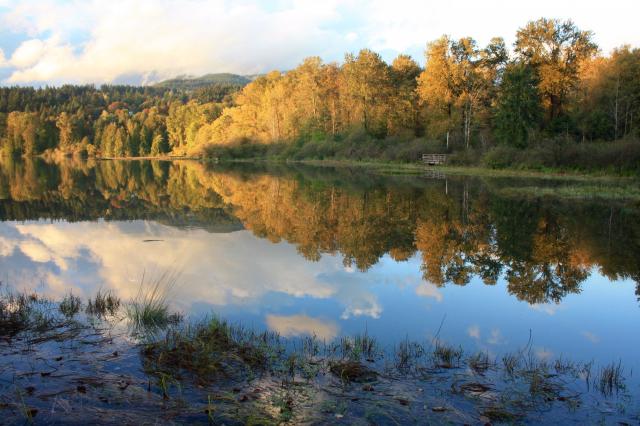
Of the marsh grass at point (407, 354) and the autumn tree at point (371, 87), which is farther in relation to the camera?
the autumn tree at point (371, 87)

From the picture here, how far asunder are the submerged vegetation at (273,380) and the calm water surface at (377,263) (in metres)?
0.82

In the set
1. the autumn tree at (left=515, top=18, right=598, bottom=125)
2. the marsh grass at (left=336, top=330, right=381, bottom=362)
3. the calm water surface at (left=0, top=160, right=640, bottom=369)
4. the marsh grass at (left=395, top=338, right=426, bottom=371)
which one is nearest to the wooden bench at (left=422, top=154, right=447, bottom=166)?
the autumn tree at (left=515, top=18, right=598, bottom=125)

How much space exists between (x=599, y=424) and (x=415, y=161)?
49.9 metres

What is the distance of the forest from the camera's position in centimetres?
4116

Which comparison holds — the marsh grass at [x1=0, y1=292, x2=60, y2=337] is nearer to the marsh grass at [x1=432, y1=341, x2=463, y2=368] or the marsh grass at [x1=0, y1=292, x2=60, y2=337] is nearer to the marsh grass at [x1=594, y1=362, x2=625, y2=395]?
the marsh grass at [x1=432, y1=341, x2=463, y2=368]

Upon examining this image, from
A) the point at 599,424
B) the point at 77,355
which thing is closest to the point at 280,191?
the point at 77,355

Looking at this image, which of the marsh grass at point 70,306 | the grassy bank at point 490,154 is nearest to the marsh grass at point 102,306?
the marsh grass at point 70,306

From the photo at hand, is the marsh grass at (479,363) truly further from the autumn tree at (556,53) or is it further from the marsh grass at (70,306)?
the autumn tree at (556,53)

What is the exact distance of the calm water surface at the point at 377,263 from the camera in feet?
28.6

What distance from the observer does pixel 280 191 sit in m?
32.2

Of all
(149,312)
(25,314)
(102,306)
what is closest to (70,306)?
(102,306)

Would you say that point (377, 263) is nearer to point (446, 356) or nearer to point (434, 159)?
point (446, 356)

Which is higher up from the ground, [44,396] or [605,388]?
[44,396]

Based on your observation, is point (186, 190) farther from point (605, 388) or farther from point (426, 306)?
point (605, 388)
